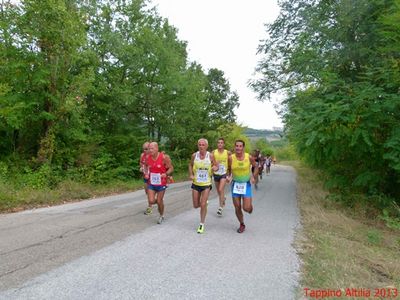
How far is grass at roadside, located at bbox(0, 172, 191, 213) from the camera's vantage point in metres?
9.55

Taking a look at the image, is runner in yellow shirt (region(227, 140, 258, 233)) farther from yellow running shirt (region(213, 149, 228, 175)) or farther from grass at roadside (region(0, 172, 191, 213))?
grass at roadside (region(0, 172, 191, 213))

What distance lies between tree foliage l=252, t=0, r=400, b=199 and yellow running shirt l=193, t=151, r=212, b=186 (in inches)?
136

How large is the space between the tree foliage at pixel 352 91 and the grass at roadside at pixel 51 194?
790cm

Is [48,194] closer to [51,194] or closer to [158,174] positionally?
[51,194]

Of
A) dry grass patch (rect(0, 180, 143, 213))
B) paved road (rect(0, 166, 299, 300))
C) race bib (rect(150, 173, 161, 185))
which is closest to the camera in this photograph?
paved road (rect(0, 166, 299, 300))

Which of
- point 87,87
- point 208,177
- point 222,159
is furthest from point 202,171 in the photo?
point 87,87

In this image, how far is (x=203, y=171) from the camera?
7270mm

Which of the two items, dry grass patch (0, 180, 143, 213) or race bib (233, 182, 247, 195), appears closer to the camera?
race bib (233, 182, 247, 195)

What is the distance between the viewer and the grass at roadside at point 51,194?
9554 millimetres

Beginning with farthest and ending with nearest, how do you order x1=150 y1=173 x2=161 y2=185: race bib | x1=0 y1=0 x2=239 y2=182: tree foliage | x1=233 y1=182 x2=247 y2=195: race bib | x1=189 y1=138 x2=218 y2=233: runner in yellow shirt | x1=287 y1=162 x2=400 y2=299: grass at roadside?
1. x1=0 y1=0 x2=239 y2=182: tree foliage
2. x1=150 y1=173 x2=161 y2=185: race bib
3. x1=189 y1=138 x2=218 y2=233: runner in yellow shirt
4. x1=233 y1=182 x2=247 y2=195: race bib
5. x1=287 y1=162 x2=400 y2=299: grass at roadside

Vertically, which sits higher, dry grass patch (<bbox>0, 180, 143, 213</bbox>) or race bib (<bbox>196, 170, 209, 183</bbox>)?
race bib (<bbox>196, 170, 209, 183</bbox>)

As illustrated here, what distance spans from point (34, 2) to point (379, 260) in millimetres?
13928

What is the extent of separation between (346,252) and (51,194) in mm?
9194

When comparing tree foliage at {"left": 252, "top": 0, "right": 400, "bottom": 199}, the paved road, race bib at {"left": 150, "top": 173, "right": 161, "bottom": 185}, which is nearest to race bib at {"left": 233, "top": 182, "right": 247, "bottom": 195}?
the paved road
